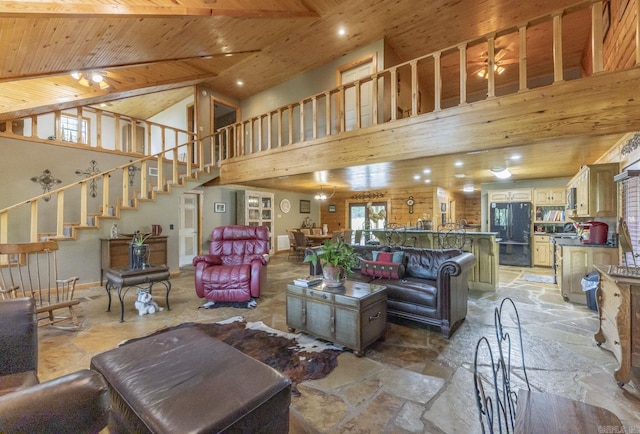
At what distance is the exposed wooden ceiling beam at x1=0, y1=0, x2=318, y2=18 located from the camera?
2.62 meters

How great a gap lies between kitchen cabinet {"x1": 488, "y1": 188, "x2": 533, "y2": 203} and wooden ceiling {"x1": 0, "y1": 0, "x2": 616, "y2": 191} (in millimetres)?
1764

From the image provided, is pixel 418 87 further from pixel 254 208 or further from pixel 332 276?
pixel 254 208

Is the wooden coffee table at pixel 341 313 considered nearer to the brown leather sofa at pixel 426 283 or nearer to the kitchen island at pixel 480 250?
the brown leather sofa at pixel 426 283

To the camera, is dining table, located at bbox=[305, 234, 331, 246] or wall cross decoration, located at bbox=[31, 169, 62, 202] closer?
wall cross decoration, located at bbox=[31, 169, 62, 202]

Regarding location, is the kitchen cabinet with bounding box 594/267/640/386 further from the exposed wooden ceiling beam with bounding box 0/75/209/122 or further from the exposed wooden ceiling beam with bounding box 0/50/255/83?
the exposed wooden ceiling beam with bounding box 0/75/209/122

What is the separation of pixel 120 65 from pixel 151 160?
214 centimetres

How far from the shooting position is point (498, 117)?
3256mm

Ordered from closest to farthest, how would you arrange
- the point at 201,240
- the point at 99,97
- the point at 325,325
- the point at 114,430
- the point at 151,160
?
the point at 114,430 → the point at 325,325 → the point at 99,97 → the point at 151,160 → the point at 201,240

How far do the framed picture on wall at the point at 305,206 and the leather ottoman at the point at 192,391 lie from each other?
930 cm

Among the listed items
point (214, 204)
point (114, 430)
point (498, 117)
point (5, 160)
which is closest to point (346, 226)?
point (214, 204)

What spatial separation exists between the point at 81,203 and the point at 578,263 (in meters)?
7.96

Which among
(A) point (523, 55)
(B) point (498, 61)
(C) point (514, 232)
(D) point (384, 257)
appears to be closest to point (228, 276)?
(D) point (384, 257)

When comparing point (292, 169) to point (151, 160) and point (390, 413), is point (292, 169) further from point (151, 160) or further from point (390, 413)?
point (390, 413)

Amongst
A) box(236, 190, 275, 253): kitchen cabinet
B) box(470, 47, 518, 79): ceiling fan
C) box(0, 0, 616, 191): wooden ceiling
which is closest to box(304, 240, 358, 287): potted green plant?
box(0, 0, 616, 191): wooden ceiling
